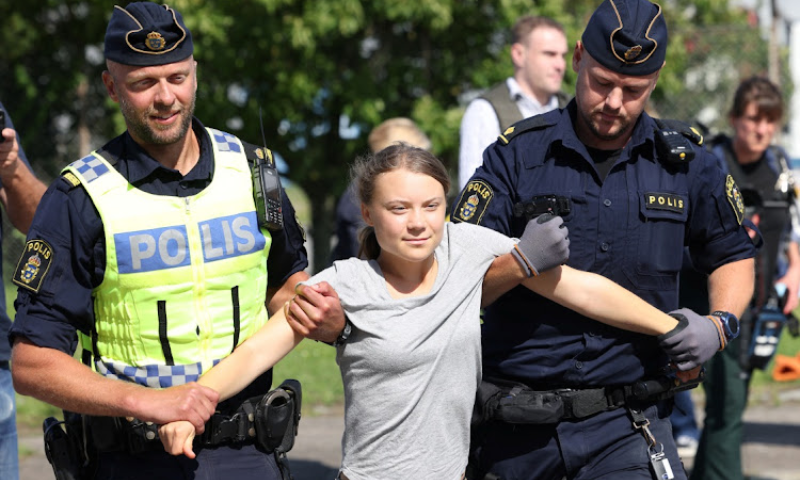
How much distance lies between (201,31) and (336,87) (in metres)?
1.61

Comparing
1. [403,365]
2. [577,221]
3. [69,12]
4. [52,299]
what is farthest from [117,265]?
[69,12]

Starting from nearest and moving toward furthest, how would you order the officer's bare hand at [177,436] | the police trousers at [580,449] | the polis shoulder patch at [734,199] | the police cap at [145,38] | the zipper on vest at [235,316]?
the officer's bare hand at [177,436] → the police cap at [145,38] → the zipper on vest at [235,316] → the police trousers at [580,449] → the polis shoulder patch at [734,199]

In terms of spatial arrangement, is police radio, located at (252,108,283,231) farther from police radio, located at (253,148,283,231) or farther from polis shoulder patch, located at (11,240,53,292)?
polis shoulder patch, located at (11,240,53,292)

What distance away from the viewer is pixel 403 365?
2.98 m

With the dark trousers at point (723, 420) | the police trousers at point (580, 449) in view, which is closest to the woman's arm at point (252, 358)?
the police trousers at point (580, 449)

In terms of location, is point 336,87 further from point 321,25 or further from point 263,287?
point 263,287

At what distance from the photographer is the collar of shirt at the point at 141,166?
299cm

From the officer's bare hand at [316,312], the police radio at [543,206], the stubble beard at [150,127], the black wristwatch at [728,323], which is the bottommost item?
the black wristwatch at [728,323]

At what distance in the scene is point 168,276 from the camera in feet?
9.69

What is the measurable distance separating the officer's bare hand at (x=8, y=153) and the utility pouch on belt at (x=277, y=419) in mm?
1252

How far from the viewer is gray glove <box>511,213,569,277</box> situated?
3.04 m

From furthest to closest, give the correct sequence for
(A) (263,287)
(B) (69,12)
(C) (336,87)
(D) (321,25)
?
(B) (69,12)
(C) (336,87)
(D) (321,25)
(A) (263,287)

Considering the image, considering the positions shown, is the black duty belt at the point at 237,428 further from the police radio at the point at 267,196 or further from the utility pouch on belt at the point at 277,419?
the police radio at the point at 267,196

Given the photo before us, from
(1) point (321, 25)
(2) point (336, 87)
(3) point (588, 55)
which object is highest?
(3) point (588, 55)
